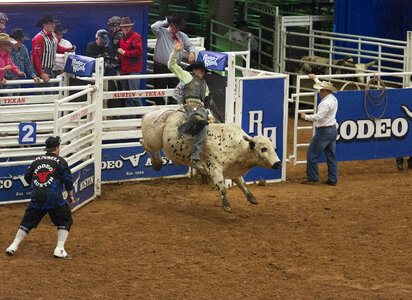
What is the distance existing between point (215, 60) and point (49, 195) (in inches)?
174

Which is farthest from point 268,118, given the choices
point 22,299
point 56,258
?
point 22,299

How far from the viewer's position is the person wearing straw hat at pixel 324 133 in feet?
45.7

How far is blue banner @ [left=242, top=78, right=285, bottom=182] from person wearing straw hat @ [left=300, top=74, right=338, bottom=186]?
1.51ft

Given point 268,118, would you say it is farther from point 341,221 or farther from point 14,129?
point 14,129

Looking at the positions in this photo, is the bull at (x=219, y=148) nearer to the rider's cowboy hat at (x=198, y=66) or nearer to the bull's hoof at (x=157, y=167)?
the bull's hoof at (x=157, y=167)

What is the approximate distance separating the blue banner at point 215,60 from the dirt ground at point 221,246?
78.4 inches

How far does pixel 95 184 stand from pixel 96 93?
55.2 inches

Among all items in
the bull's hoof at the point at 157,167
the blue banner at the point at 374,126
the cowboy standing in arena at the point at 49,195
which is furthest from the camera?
the blue banner at the point at 374,126

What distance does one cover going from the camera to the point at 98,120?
42.5 ft

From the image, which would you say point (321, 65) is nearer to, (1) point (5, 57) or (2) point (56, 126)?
(1) point (5, 57)

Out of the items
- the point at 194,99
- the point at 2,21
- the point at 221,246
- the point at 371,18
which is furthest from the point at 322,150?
the point at 371,18

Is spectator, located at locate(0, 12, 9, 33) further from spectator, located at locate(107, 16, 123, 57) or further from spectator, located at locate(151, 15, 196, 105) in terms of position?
spectator, located at locate(151, 15, 196, 105)

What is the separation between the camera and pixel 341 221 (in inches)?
480

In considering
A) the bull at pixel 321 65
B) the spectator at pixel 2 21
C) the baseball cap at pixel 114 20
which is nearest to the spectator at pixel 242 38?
the bull at pixel 321 65
